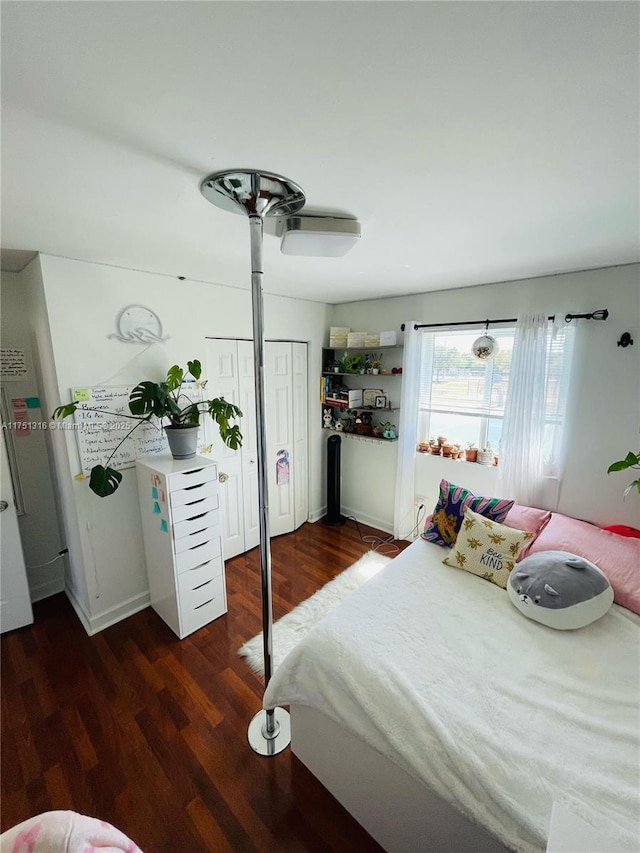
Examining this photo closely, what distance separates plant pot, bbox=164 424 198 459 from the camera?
219cm

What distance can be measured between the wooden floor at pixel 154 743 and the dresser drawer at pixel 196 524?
2.34 ft

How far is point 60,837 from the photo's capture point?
63 cm

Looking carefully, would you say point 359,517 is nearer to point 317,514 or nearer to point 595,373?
point 317,514

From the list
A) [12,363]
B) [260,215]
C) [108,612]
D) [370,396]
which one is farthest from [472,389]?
[12,363]

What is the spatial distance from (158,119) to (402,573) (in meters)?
2.16

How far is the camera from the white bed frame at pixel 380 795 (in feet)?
3.46

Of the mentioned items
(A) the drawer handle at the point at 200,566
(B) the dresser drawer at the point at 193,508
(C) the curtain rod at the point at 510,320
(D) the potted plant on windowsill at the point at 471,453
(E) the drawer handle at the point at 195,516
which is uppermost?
(C) the curtain rod at the point at 510,320

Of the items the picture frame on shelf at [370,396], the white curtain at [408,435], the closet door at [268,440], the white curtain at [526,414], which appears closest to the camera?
the white curtain at [526,414]

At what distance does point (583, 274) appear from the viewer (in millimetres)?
2207

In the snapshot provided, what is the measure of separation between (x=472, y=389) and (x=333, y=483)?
1.72 m

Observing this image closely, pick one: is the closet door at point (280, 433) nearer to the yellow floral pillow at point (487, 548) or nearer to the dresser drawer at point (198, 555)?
the dresser drawer at point (198, 555)

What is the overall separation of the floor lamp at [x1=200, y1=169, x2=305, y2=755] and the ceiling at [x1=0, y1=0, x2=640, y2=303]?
0.16 ft

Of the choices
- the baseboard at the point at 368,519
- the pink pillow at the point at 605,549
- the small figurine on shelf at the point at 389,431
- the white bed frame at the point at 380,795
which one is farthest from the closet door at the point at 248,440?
the pink pillow at the point at 605,549

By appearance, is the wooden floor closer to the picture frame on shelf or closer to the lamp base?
the lamp base
